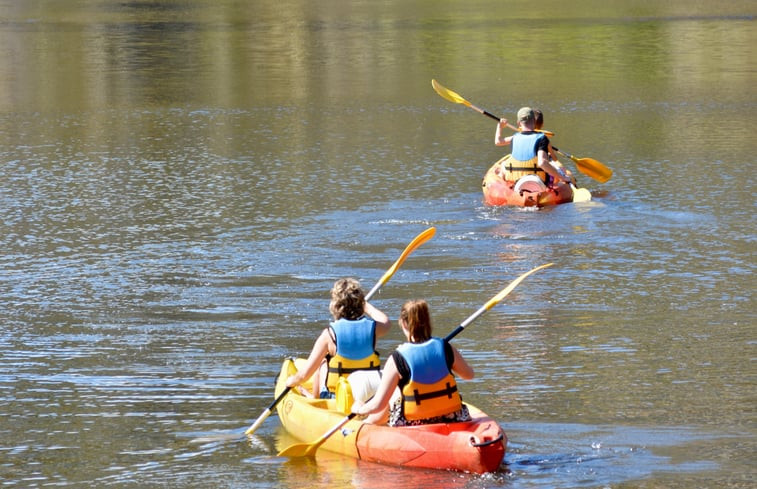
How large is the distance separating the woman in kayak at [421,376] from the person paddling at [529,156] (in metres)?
8.94

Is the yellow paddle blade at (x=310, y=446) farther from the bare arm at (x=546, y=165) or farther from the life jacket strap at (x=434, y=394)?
the bare arm at (x=546, y=165)

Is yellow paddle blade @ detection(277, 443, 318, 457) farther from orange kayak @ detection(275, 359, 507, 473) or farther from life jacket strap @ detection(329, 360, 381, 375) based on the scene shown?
life jacket strap @ detection(329, 360, 381, 375)

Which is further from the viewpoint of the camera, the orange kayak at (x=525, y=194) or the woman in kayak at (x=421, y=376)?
the orange kayak at (x=525, y=194)

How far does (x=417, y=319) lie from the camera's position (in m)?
8.41

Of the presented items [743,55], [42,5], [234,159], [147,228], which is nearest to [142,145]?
[234,159]

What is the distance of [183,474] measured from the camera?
876cm

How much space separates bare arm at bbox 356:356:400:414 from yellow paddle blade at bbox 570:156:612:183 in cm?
1010

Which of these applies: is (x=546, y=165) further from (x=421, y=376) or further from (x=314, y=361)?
(x=421, y=376)

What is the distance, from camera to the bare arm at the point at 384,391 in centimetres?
855

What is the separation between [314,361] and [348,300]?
20.6 inches

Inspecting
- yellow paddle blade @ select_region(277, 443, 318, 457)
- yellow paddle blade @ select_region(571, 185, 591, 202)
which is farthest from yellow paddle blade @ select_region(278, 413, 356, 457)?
yellow paddle blade @ select_region(571, 185, 591, 202)

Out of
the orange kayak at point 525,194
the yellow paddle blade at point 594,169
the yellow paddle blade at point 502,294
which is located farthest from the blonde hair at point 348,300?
the yellow paddle blade at point 594,169

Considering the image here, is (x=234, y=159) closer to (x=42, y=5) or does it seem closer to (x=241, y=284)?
(x=241, y=284)

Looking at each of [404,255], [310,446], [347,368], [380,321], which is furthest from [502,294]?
[310,446]
